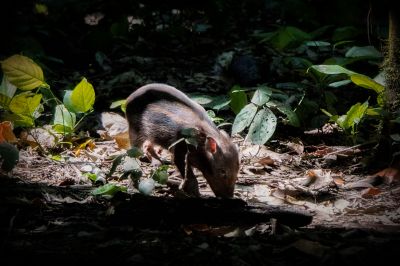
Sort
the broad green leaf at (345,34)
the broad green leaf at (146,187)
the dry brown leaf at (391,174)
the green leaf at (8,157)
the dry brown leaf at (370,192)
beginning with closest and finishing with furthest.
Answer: the broad green leaf at (146,187)
the green leaf at (8,157)
the dry brown leaf at (370,192)
the dry brown leaf at (391,174)
the broad green leaf at (345,34)

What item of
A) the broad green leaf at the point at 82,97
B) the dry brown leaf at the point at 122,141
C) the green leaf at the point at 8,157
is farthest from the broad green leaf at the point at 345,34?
the green leaf at the point at 8,157

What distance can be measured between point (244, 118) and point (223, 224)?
1938 millimetres

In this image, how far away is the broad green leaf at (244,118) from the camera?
5.05m

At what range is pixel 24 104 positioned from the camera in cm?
488

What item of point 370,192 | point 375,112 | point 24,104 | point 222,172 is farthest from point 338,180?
point 24,104

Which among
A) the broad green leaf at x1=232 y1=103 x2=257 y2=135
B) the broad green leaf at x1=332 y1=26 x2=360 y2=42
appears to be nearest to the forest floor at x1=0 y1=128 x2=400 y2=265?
the broad green leaf at x1=232 y1=103 x2=257 y2=135

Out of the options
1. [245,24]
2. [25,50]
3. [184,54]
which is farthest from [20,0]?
[245,24]

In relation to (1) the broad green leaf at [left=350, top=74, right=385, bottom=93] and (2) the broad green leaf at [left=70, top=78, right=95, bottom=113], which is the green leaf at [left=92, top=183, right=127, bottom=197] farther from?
(1) the broad green leaf at [left=350, top=74, right=385, bottom=93]

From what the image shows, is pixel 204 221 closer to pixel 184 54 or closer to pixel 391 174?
pixel 391 174

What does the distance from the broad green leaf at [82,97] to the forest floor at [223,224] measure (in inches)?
23.9

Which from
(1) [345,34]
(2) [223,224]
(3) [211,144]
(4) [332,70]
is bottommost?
(2) [223,224]

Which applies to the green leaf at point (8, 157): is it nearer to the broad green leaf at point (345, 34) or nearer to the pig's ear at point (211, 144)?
the pig's ear at point (211, 144)

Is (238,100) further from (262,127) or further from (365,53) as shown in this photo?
(365,53)

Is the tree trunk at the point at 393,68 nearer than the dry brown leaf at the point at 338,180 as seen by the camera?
No
